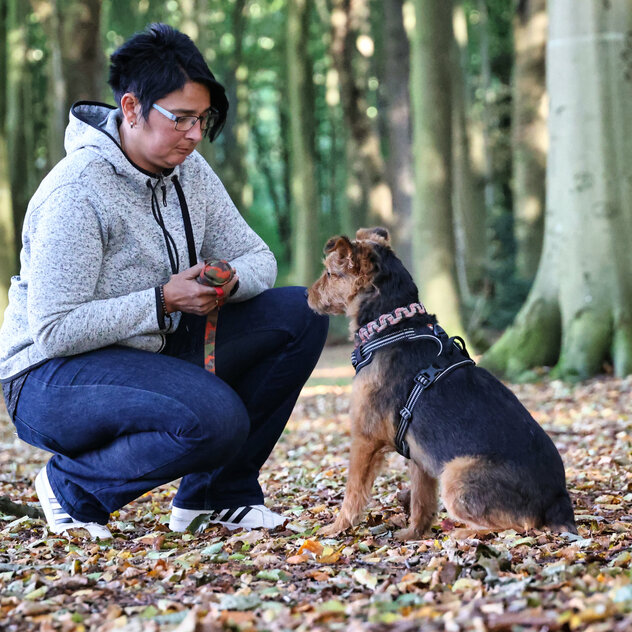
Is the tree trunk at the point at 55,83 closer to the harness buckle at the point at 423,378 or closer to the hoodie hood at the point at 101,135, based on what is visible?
the hoodie hood at the point at 101,135

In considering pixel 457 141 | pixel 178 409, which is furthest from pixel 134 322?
pixel 457 141

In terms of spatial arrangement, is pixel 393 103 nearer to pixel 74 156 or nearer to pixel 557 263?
pixel 557 263

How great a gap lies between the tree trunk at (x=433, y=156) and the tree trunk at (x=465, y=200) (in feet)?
25.6

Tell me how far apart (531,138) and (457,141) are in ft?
14.0

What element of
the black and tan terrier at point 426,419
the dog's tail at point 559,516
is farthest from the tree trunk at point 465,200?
the dog's tail at point 559,516

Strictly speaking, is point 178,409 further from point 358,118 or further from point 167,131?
point 358,118

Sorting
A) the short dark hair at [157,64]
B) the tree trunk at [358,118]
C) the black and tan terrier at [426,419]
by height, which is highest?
the tree trunk at [358,118]

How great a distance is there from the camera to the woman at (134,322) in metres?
4.12

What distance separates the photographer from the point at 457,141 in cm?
2097

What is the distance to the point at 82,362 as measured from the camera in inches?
167

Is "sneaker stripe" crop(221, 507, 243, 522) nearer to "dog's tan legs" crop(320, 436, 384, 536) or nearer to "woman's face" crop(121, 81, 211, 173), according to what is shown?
"dog's tan legs" crop(320, 436, 384, 536)

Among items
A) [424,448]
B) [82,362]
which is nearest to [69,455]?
[82,362]

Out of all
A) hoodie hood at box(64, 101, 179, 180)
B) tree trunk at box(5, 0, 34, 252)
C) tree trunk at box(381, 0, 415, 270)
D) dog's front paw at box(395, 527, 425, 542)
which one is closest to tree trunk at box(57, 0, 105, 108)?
tree trunk at box(5, 0, 34, 252)

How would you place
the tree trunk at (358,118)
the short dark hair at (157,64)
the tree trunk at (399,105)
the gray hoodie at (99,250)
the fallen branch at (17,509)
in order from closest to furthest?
1. the gray hoodie at (99,250)
2. the short dark hair at (157,64)
3. the fallen branch at (17,509)
4. the tree trunk at (399,105)
5. the tree trunk at (358,118)
